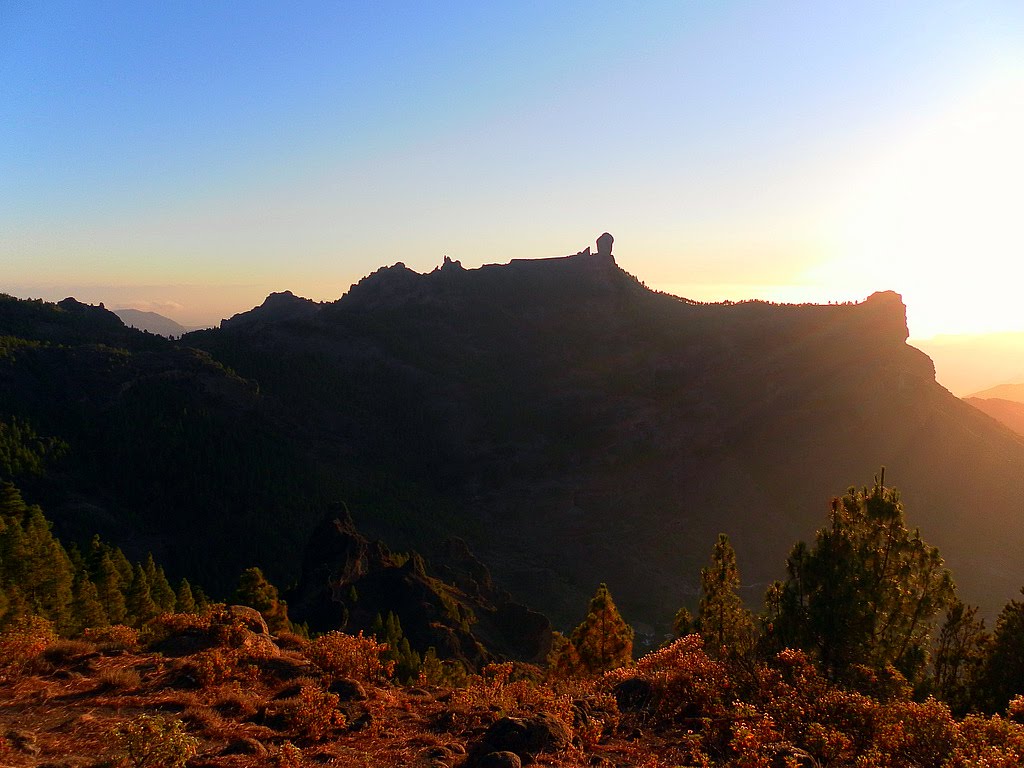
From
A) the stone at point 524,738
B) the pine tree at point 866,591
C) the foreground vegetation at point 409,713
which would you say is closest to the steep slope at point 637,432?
the pine tree at point 866,591

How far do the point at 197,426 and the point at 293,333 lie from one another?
213 ft

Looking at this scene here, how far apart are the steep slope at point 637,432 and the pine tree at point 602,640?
56104mm

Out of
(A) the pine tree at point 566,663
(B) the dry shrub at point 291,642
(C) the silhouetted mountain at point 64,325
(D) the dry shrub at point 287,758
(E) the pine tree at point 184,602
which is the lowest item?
(E) the pine tree at point 184,602

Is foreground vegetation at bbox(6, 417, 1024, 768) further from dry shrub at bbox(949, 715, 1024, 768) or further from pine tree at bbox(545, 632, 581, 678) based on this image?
pine tree at bbox(545, 632, 581, 678)

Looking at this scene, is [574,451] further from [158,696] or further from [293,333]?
[158,696]

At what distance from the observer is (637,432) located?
133m

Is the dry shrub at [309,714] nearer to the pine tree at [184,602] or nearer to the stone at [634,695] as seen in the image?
the stone at [634,695]

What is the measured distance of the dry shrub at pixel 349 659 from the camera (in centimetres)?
1586

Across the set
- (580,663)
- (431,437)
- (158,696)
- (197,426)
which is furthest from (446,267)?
(158,696)

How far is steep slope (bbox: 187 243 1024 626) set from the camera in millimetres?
104000

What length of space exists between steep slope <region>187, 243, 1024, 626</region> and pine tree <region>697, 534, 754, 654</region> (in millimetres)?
64959

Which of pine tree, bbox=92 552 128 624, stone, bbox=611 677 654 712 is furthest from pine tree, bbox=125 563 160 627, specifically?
stone, bbox=611 677 654 712

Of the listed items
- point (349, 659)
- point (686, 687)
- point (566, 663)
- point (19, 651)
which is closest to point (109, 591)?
point (19, 651)

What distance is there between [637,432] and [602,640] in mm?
106168
